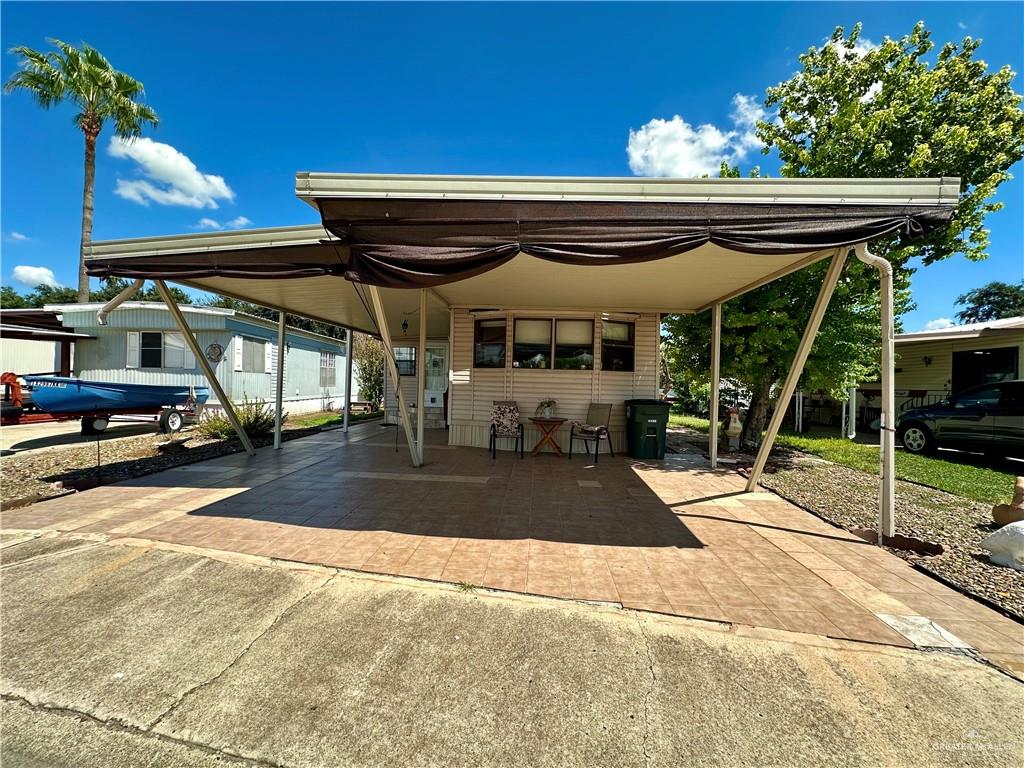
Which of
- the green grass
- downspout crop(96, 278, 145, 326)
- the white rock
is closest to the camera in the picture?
the white rock

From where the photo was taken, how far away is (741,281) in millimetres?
5289

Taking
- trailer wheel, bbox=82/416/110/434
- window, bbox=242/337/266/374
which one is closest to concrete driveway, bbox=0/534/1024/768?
trailer wheel, bbox=82/416/110/434

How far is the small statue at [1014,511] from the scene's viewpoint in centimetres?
384

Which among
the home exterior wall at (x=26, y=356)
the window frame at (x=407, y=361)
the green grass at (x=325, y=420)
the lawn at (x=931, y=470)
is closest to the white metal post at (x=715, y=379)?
the lawn at (x=931, y=470)

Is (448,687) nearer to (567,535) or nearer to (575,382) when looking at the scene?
(567,535)

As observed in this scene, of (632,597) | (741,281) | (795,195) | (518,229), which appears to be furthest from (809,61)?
(632,597)

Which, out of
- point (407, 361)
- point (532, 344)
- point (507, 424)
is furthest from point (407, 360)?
point (507, 424)

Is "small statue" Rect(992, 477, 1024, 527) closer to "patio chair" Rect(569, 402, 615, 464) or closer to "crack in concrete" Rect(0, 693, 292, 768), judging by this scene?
"patio chair" Rect(569, 402, 615, 464)

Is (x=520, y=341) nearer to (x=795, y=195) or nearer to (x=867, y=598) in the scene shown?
(x=795, y=195)

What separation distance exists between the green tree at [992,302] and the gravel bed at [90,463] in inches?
1790

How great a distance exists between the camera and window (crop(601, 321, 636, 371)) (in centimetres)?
749

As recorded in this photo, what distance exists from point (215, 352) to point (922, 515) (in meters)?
15.2

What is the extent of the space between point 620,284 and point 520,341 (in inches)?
97.4

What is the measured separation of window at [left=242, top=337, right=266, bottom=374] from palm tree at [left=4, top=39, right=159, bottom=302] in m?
6.15
